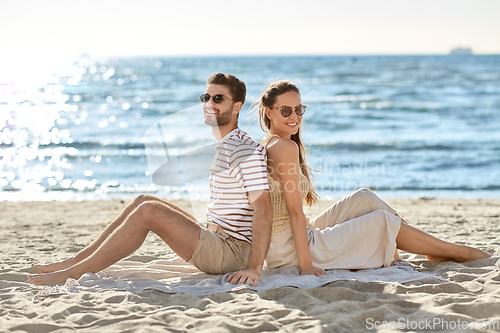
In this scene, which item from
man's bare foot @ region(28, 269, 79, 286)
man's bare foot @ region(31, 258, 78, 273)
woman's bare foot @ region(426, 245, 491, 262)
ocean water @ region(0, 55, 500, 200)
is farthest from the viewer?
ocean water @ region(0, 55, 500, 200)

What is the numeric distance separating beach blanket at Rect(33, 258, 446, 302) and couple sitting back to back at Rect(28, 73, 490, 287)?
0.25 ft

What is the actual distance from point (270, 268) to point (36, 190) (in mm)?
7630

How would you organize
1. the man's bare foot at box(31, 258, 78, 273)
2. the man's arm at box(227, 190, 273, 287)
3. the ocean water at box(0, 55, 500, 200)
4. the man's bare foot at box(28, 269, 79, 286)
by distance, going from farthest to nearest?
the ocean water at box(0, 55, 500, 200), the man's bare foot at box(31, 258, 78, 273), the man's bare foot at box(28, 269, 79, 286), the man's arm at box(227, 190, 273, 287)

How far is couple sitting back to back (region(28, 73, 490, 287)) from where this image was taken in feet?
11.8

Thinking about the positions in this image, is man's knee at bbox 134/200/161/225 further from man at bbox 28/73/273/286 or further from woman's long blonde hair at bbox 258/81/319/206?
woman's long blonde hair at bbox 258/81/319/206

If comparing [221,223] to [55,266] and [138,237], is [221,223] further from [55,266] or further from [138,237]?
[55,266]

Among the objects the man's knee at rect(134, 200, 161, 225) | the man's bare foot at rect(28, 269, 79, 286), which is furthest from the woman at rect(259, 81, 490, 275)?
the man's bare foot at rect(28, 269, 79, 286)

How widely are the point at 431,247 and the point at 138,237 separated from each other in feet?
8.02

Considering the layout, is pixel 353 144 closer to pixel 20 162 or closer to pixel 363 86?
pixel 20 162

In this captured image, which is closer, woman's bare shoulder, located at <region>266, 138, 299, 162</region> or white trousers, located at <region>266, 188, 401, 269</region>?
woman's bare shoulder, located at <region>266, 138, 299, 162</region>

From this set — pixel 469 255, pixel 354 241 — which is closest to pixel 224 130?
pixel 354 241

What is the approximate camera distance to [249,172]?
3.59 meters

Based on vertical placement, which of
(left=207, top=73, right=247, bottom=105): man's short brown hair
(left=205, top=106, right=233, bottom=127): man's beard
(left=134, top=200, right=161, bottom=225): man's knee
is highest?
(left=207, top=73, right=247, bottom=105): man's short brown hair

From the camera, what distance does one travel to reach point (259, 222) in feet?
11.7
